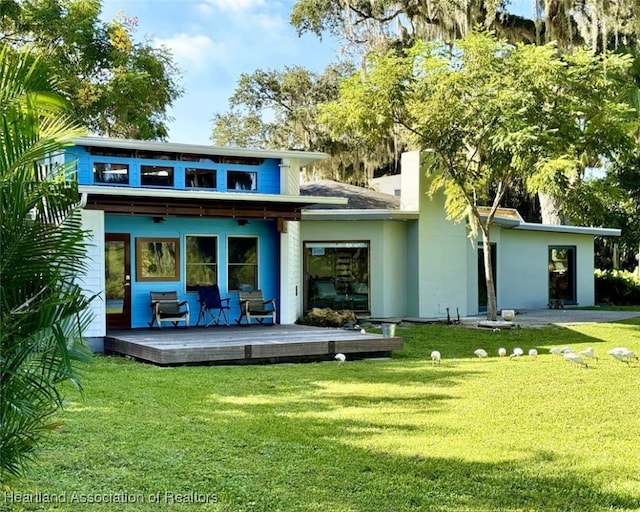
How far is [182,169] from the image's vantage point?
1326cm

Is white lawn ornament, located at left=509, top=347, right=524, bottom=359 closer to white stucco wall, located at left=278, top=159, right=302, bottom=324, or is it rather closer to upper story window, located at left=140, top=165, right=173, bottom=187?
white stucco wall, located at left=278, top=159, right=302, bottom=324

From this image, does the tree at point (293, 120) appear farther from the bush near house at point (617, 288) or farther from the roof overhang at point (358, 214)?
the roof overhang at point (358, 214)

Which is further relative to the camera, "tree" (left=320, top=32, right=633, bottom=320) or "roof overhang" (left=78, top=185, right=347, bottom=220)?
"tree" (left=320, top=32, right=633, bottom=320)

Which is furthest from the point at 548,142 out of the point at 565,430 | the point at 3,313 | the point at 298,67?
the point at 298,67

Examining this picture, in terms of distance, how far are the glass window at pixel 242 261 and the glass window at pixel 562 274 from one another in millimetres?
10440

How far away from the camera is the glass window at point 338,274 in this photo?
16125mm

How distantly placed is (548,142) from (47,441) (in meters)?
10.9

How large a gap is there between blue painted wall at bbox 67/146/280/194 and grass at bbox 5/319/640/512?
17.0 feet

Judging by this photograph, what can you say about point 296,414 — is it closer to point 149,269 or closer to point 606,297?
point 149,269

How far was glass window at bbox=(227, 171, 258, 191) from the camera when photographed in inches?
534

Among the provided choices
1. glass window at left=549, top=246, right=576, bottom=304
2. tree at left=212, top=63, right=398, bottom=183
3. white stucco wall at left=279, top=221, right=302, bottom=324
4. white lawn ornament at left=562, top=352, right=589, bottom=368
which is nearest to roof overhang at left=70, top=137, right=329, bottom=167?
white stucco wall at left=279, top=221, right=302, bottom=324

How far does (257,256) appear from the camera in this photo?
13.6 metres

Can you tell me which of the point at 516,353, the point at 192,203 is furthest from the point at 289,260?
the point at 516,353

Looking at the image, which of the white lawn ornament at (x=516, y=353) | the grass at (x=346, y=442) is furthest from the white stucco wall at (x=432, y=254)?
the grass at (x=346, y=442)
